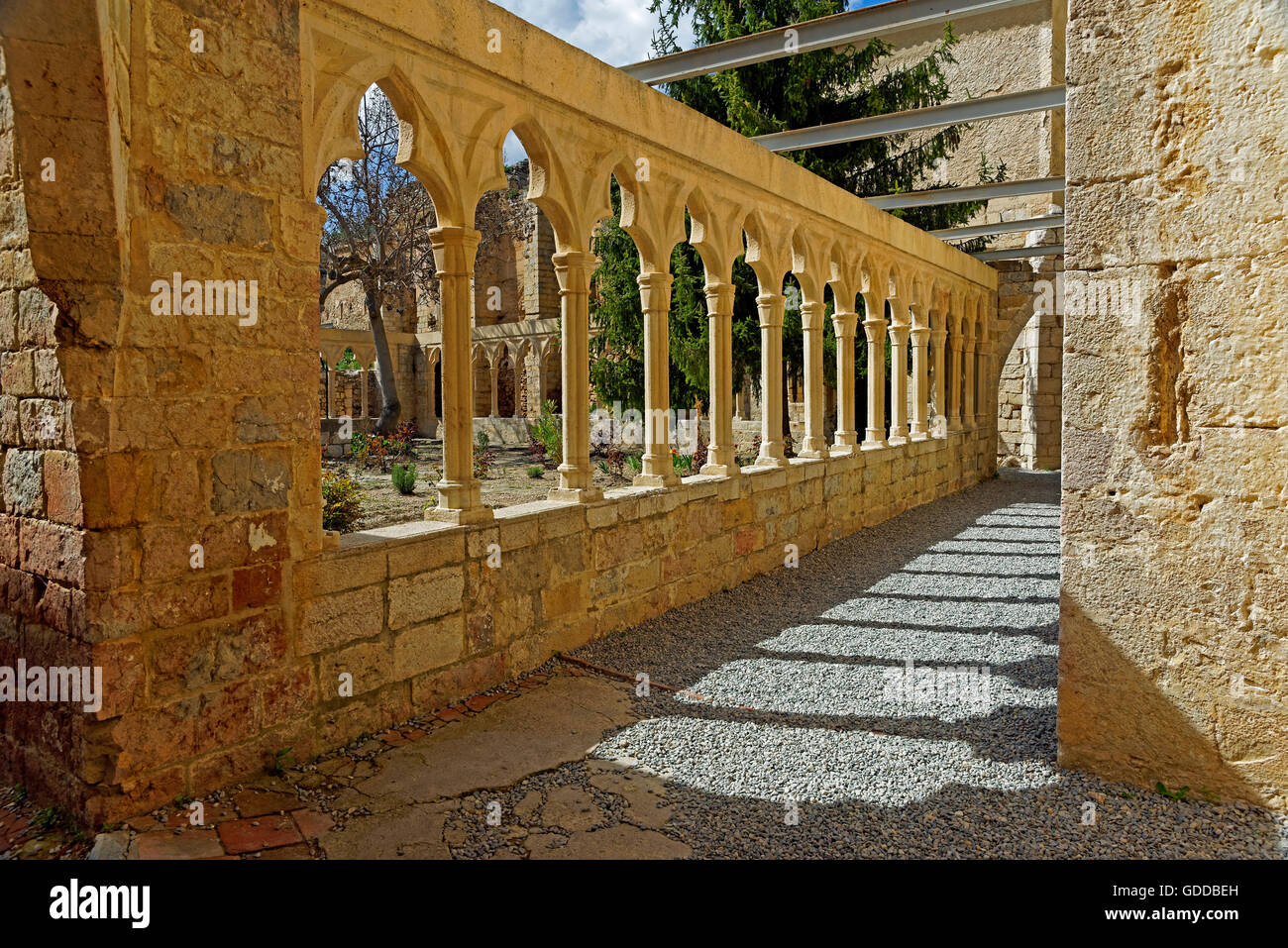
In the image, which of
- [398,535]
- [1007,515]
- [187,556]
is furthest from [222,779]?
[1007,515]

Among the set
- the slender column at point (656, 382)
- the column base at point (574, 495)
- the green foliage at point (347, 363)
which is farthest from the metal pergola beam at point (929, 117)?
the green foliage at point (347, 363)

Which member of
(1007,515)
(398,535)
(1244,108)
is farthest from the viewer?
(1007,515)

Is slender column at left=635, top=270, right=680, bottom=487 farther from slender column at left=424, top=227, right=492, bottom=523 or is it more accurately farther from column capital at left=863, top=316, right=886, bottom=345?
column capital at left=863, top=316, right=886, bottom=345

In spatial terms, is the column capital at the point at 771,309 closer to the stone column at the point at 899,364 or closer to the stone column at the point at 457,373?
the stone column at the point at 899,364

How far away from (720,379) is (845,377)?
215 cm

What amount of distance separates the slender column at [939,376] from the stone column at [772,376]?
4036 mm

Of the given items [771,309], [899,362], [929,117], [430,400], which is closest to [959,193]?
[899,362]

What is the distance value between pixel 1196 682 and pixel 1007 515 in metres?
6.30

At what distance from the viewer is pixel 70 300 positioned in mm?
2252

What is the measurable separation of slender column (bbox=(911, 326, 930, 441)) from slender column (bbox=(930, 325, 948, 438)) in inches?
15.3

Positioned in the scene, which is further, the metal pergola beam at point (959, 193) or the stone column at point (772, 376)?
the metal pergola beam at point (959, 193)

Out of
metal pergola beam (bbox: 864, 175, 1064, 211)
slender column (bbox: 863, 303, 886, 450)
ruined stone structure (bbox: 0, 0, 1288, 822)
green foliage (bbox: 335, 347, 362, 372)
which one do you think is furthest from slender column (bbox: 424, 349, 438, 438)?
ruined stone structure (bbox: 0, 0, 1288, 822)

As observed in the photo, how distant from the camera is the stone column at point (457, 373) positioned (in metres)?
3.43

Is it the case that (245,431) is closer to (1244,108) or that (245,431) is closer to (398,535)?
(398,535)
